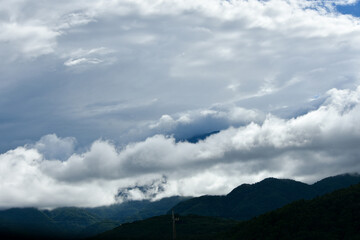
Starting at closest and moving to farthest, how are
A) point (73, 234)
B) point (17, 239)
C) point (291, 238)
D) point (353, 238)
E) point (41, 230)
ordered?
point (17, 239) < point (41, 230) < point (73, 234) < point (353, 238) < point (291, 238)

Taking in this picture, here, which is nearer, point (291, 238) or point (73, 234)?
point (73, 234)

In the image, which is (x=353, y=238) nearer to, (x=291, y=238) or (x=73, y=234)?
(x=291, y=238)

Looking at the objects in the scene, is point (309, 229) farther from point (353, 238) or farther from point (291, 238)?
point (353, 238)

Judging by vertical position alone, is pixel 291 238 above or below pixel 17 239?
below

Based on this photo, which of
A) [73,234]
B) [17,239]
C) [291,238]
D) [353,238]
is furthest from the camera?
[291,238]

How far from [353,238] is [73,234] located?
163834 mm

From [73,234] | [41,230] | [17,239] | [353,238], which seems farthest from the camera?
[353,238]

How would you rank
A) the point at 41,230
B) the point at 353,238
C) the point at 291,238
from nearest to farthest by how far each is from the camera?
1. the point at 41,230
2. the point at 353,238
3. the point at 291,238

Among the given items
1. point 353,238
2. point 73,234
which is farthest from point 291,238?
point 73,234

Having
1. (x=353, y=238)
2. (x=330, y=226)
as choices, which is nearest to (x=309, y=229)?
(x=330, y=226)

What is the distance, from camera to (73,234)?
31469 mm

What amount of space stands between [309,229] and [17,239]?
187704 mm

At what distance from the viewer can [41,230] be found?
88.9 feet

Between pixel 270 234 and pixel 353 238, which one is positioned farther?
pixel 270 234
